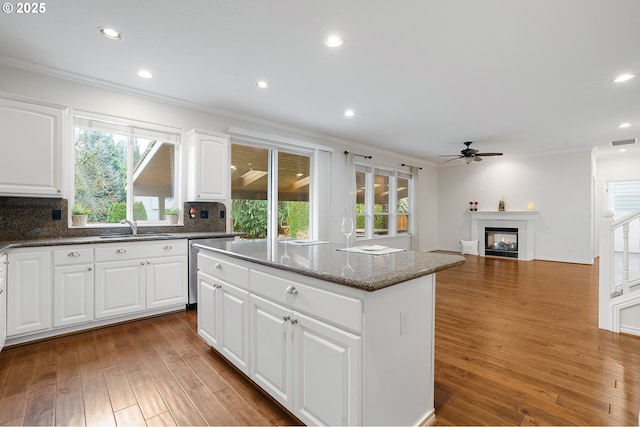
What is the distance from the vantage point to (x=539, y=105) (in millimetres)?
4137

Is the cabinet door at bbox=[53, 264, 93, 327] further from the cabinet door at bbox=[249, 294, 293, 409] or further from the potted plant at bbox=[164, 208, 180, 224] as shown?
the cabinet door at bbox=[249, 294, 293, 409]

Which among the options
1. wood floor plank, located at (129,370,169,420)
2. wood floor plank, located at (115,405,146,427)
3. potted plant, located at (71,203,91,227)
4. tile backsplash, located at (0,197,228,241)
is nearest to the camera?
wood floor plank, located at (115,405,146,427)

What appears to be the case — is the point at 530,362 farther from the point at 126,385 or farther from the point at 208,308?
the point at 126,385

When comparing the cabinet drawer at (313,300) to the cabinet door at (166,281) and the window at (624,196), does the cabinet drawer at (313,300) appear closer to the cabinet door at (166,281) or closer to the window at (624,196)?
the cabinet door at (166,281)

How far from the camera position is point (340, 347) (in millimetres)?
1373

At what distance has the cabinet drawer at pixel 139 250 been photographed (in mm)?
3049

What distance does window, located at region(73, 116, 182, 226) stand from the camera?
3.49 m

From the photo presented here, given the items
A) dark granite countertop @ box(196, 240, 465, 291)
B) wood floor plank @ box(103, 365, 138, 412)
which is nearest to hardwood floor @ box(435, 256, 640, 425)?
dark granite countertop @ box(196, 240, 465, 291)

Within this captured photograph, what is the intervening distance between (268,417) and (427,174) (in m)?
8.32

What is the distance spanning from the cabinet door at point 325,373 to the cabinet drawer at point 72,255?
2544 millimetres

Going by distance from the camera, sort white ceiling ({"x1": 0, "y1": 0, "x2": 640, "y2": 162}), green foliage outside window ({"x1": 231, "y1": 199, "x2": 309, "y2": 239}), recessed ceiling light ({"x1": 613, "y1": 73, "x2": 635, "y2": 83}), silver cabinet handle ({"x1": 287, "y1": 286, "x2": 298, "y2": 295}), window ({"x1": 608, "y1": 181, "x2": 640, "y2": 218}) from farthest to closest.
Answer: window ({"x1": 608, "y1": 181, "x2": 640, "y2": 218}) < green foliage outside window ({"x1": 231, "y1": 199, "x2": 309, "y2": 239}) < recessed ceiling light ({"x1": 613, "y1": 73, "x2": 635, "y2": 83}) < white ceiling ({"x1": 0, "y1": 0, "x2": 640, "y2": 162}) < silver cabinet handle ({"x1": 287, "y1": 286, "x2": 298, "y2": 295})

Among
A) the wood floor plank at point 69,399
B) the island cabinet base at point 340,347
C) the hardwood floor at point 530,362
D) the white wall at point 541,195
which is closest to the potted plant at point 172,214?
the wood floor plank at point 69,399

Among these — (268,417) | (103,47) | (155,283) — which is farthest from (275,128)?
(268,417)

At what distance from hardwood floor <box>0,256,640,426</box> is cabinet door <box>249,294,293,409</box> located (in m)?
0.17
